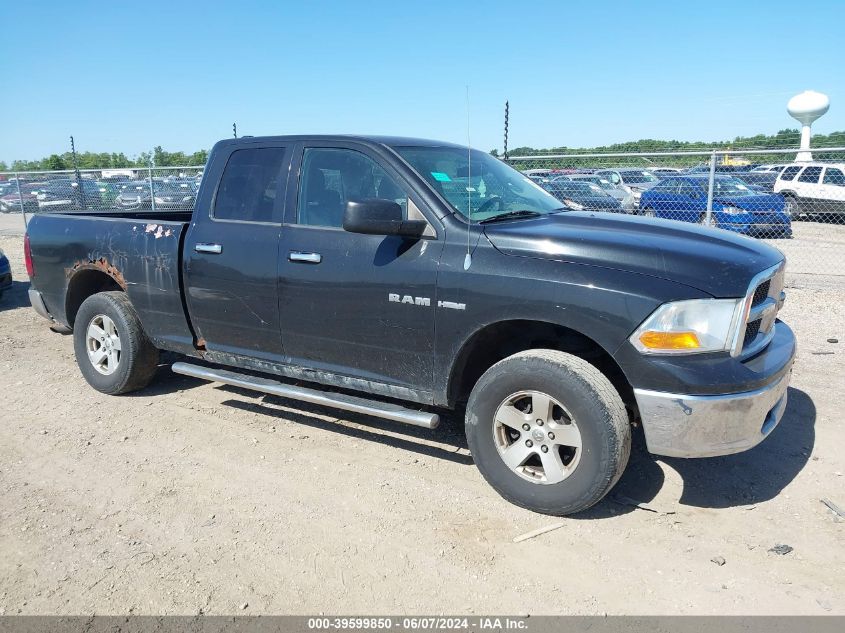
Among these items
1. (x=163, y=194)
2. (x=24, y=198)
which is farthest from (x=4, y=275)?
(x=24, y=198)

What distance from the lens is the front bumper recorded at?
317cm

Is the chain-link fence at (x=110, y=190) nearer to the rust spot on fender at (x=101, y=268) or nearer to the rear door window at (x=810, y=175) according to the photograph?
the rust spot on fender at (x=101, y=268)

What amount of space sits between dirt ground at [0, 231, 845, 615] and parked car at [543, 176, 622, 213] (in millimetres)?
7216

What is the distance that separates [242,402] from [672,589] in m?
3.55

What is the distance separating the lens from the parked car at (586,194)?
11883 mm

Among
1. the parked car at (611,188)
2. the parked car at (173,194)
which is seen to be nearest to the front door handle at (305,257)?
the parked car at (611,188)

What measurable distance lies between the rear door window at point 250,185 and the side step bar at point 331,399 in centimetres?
110

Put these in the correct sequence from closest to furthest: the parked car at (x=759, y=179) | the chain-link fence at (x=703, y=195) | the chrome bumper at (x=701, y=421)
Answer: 1. the chrome bumper at (x=701, y=421)
2. the chain-link fence at (x=703, y=195)
3. the parked car at (x=759, y=179)

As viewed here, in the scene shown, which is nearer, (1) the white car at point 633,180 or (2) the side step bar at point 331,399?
(2) the side step bar at point 331,399

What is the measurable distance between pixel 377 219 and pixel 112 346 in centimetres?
298

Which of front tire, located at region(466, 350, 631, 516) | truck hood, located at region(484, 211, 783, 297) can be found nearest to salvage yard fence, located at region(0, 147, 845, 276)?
truck hood, located at region(484, 211, 783, 297)

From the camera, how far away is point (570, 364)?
3.41 metres

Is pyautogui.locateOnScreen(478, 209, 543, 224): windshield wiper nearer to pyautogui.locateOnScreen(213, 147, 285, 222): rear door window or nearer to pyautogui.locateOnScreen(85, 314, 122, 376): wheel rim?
pyautogui.locateOnScreen(213, 147, 285, 222): rear door window

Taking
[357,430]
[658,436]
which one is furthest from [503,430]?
[357,430]
